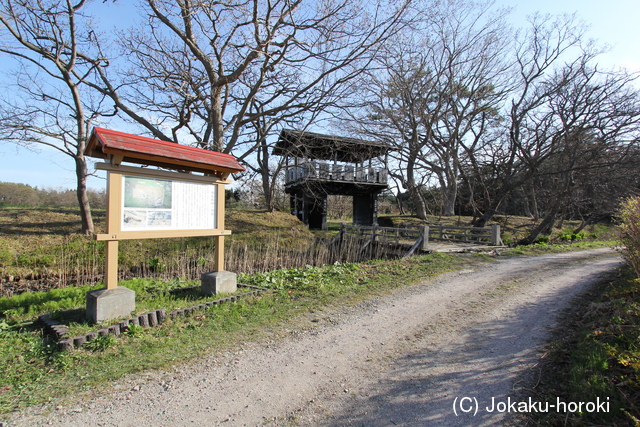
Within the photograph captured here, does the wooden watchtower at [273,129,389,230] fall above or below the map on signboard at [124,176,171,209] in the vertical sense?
above

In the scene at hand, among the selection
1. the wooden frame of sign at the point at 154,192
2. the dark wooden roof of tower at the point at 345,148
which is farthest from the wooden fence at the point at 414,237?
the wooden frame of sign at the point at 154,192

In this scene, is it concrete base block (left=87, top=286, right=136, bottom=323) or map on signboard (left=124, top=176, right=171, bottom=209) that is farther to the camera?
map on signboard (left=124, top=176, right=171, bottom=209)

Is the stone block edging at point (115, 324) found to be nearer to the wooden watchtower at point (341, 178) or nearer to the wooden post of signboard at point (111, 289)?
the wooden post of signboard at point (111, 289)

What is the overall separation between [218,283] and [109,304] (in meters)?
1.60

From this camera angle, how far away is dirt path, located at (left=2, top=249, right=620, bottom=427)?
2.42m

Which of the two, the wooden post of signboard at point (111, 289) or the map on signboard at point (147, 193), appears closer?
the wooden post of signboard at point (111, 289)

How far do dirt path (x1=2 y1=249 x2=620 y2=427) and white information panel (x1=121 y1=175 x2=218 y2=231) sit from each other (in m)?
2.26

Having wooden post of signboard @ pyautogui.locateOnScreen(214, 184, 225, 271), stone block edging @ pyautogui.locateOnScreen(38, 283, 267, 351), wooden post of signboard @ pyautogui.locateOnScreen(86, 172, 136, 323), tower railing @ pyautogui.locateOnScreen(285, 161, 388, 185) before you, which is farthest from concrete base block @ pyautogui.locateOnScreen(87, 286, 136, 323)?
tower railing @ pyautogui.locateOnScreen(285, 161, 388, 185)

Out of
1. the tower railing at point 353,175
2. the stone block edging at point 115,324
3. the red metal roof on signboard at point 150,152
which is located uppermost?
the tower railing at point 353,175

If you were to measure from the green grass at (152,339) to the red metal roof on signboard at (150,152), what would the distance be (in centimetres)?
216

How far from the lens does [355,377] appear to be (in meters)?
3.00

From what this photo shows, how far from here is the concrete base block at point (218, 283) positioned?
5379mm

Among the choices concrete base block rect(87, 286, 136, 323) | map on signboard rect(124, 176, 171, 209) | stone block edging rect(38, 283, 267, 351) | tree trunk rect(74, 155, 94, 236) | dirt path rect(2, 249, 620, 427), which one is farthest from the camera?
tree trunk rect(74, 155, 94, 236)

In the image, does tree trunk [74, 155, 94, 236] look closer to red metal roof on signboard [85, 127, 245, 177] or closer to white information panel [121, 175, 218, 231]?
red metal roof on signboard [85, 127, 245, 177]
